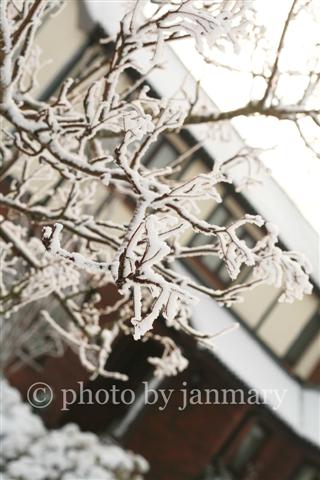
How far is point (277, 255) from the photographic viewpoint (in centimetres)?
320

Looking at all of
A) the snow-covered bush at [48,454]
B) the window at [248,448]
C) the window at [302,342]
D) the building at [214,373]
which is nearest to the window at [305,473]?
the building at [214,373]

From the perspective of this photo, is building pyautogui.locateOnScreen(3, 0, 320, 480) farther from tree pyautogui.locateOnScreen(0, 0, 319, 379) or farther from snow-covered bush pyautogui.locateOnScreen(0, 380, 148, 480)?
tree pyautogui.locateOnScreen(0, 0, 319, 379)

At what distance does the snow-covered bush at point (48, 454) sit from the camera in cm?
818

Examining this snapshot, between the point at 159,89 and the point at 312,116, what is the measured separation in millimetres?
8291

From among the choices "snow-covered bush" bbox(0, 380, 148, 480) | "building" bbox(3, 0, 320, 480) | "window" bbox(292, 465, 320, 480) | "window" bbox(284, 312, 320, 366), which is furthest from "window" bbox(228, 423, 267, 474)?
"snow-covered bush" bbox(0, 380, 148, 480)

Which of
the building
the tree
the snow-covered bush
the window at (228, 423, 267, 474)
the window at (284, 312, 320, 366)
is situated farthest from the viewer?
the window at (284, 312, 320, 366)

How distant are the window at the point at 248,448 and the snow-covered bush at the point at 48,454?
170 inches

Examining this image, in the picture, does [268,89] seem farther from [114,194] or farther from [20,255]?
[114,194]

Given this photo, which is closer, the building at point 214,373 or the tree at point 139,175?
the tree at point 139,175

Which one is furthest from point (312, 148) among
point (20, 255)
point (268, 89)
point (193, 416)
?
point (193, 416)

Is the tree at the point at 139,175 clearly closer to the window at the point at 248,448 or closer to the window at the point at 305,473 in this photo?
the window at the point at 248,448

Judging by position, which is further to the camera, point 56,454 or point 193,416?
point 193,416

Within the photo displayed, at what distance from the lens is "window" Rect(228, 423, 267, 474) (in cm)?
1300

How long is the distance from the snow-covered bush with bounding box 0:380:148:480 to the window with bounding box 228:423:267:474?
14.2 feet
